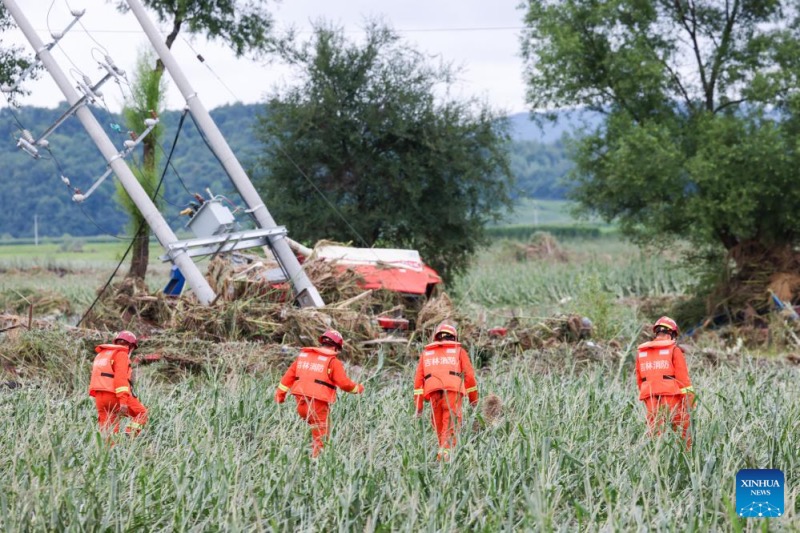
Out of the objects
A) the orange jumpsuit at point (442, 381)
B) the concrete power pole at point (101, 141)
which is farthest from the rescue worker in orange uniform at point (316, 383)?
the concrete power pole at point (101, 141)

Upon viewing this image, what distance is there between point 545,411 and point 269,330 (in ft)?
20.0

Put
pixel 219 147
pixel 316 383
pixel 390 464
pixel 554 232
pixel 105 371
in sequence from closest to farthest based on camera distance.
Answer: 1. pixel 390 464
2. pixel 316 383
3. pixel 105 371
4. pixel 219 147
5. pixel 554 232

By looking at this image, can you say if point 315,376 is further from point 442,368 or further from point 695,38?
point 695,38

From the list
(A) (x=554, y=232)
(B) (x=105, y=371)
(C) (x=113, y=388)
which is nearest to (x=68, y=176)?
(A) (x=554, y=232)

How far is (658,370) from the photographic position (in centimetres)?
926

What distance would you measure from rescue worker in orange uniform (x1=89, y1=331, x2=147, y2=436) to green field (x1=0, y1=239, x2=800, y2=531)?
7.3 inches

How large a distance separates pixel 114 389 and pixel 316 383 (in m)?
1.59

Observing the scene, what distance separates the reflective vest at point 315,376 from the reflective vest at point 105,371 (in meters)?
1.35

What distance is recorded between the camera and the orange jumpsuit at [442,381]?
9055mm

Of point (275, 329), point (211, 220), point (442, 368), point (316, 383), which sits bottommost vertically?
point (275, 329)

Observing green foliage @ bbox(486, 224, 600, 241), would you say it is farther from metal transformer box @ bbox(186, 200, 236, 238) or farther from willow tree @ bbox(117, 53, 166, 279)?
metal transformer box @ bbox(186, 200, 236, 238)

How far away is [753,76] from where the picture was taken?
22438mm

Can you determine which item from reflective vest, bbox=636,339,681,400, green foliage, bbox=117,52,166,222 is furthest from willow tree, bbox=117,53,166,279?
reflective vest, bbox=636,339,681,400

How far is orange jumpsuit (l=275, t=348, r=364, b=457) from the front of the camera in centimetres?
919
